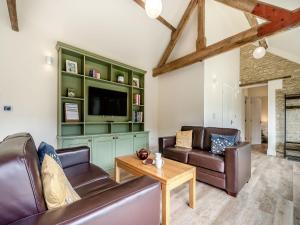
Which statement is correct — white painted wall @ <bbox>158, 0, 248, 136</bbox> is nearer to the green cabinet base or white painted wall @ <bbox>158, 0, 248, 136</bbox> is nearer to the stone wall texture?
the stone wall texture

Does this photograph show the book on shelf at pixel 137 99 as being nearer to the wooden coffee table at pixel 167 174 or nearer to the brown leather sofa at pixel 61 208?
the wooden coffee table at pixel 167 174

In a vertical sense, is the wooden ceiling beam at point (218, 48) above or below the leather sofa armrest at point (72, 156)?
above

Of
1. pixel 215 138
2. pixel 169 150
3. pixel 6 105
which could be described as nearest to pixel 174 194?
pixel 169 150

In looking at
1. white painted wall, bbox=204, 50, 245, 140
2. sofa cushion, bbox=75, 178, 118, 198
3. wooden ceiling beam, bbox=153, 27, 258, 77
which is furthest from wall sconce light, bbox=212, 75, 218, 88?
sofa cushion, bbox=75, 178, 118, 198

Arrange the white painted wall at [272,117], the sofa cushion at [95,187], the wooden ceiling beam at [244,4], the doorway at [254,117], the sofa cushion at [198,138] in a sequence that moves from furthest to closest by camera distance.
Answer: the doorway at [254,117] → the white painted wall at [272,117] → the sofa cushion at [198,138] → the wooden ceiling beam at [244,4] → the sofa cushion at [95,187]

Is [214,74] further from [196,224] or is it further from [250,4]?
[196,224]

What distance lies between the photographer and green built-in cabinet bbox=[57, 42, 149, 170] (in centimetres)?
279

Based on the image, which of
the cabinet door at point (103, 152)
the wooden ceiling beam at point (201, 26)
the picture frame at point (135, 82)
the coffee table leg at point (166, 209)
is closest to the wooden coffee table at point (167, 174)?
the coffee table leg at point (166, 209)

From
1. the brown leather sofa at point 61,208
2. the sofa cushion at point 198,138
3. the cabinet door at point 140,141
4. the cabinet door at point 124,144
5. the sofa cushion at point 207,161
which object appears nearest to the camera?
the brown leather sofa at point 61,208

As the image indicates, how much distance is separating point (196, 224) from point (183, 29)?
13.5 ft

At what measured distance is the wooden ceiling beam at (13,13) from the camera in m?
2.01

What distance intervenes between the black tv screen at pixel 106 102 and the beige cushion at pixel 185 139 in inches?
56.4

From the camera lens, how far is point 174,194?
2.21m

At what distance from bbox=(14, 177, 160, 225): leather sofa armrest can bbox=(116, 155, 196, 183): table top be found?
57 cm
